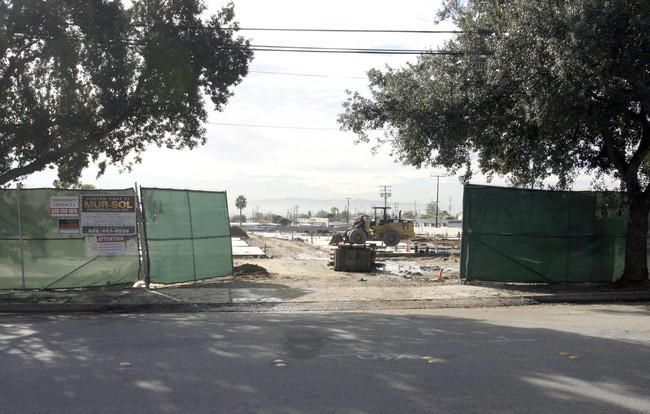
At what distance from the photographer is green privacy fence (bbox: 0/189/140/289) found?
11.0 metres

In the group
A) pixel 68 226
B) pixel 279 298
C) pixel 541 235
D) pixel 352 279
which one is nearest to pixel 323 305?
pixel 279 298

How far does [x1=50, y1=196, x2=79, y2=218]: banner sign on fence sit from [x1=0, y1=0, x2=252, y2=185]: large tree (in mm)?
1564

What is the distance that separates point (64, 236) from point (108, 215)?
1.01 meters

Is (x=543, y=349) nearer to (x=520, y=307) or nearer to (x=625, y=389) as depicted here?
Answer: (x=625, y=389)

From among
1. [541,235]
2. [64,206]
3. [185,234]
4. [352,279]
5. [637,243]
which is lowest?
[352,279]

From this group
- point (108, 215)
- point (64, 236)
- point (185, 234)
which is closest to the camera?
point (64, 236)

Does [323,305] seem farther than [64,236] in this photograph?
No

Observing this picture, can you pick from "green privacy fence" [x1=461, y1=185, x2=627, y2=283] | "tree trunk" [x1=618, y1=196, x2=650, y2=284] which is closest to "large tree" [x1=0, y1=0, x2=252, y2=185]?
"green privacy fence" [x1=461, y1=185, x2=627, y2=283]

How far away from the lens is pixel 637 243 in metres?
12.5

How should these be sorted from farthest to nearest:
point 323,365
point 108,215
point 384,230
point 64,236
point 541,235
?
point 384,230, point 541,235, point 108,215, point 64,236, point 323,365

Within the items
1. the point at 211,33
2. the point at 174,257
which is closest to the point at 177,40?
the point at 211,33

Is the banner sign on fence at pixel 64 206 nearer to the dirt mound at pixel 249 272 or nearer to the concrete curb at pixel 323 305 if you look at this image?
the concrete curb at pixel 323 305

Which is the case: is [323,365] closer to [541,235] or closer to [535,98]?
[535,98]

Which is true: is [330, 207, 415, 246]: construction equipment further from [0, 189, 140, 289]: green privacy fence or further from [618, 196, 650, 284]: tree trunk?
[0, 189, 140, 289]: green privacy fence
